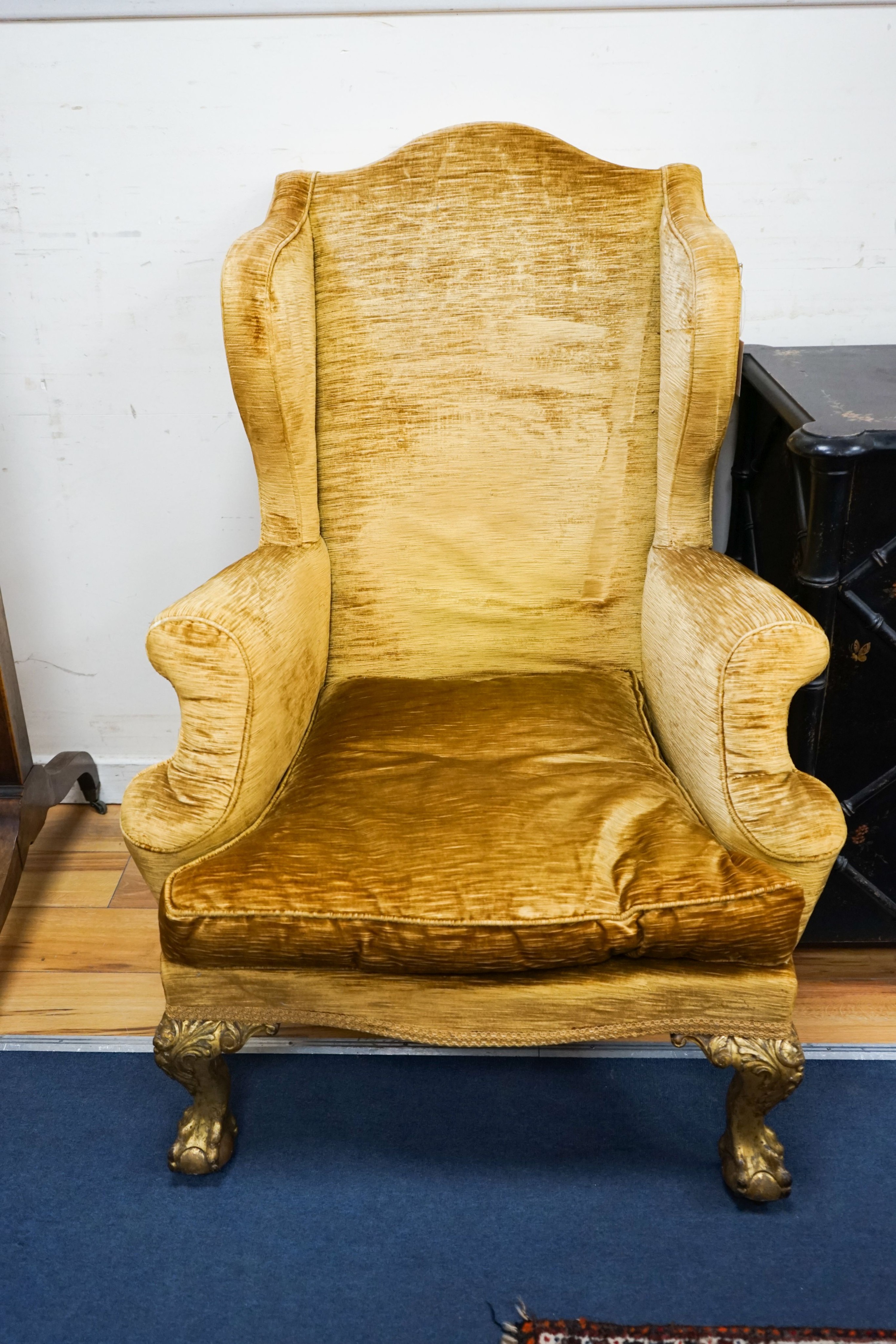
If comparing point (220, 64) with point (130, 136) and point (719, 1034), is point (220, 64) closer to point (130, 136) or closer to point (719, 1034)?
point (130, 136)

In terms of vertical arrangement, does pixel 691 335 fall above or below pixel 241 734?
above

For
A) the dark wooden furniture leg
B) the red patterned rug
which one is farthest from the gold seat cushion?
the dark wooden furniture leg

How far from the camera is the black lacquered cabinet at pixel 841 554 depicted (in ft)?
3.96

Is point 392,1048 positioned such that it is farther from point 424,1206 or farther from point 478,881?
point 478,881

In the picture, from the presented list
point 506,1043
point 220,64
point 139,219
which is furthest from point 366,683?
point 220,64

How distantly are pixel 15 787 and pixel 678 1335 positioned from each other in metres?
1.18

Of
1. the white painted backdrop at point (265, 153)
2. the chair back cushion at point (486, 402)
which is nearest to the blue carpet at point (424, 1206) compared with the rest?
the chair back cushion at point (486, 402)

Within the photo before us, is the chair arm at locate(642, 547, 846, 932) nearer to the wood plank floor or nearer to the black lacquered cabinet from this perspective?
the black lacquered cabinet

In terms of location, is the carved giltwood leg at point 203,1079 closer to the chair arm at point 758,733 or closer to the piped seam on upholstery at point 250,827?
the piped seam on upholstery at point 250,827

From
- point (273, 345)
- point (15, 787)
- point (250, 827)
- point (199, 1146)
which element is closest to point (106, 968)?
point (15, 787)

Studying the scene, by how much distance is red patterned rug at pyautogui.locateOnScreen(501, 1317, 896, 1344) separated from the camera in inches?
41.1

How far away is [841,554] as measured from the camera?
4.07 ft

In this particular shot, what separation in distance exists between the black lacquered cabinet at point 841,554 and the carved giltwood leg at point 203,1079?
74 centimetres

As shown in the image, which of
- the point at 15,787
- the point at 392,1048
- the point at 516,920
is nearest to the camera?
the point at 516,920
